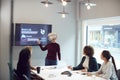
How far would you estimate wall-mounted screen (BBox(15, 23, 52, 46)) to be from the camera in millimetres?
5902

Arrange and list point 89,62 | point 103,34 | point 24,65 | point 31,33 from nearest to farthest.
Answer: point 24,65, point 89,62, point 103,34, point 31,33

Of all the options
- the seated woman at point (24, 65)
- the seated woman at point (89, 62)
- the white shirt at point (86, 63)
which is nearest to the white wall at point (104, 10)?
the seated woman at point (89, 62)

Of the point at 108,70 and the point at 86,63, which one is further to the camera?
the point at 86,63

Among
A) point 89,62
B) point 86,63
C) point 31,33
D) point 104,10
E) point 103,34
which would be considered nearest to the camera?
point 89,62

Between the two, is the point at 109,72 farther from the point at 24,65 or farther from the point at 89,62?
the point at 24,65

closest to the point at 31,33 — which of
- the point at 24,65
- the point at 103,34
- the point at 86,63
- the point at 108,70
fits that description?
the point at 103,34

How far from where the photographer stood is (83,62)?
183 inches

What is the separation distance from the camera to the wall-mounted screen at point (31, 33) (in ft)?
19.4

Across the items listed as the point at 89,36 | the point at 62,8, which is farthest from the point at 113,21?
the point at 62,8

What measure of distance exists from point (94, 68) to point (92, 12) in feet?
6.71

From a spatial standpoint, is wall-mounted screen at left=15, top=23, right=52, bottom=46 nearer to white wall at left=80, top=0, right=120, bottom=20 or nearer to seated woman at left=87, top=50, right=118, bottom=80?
white wall at left=80, top=0, right=120, bottom=20

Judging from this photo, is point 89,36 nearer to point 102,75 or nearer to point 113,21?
point 113,21

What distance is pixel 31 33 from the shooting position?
600 centimetres

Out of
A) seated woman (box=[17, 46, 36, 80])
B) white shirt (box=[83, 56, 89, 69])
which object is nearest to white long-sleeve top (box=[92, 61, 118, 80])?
Result: white shirt (box=[83, 56, 89, 69])
